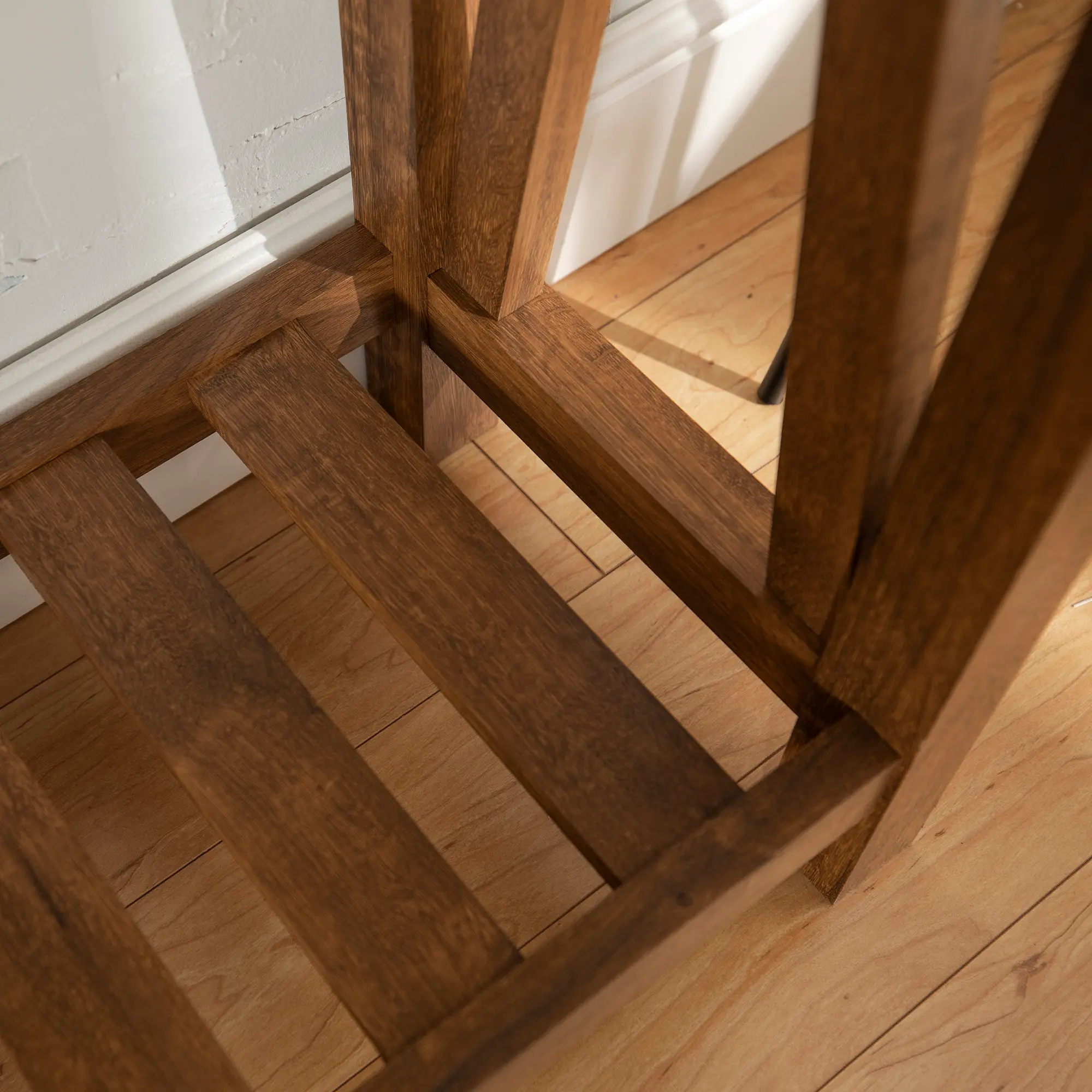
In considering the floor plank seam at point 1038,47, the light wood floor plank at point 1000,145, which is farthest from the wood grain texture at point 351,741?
the floor plank seam at point 1038,47

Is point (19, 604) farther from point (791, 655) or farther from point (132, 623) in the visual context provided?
point (791, 655)

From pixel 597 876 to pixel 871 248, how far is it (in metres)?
0.67

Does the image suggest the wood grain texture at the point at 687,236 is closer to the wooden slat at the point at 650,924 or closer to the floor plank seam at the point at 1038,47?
the floor plank seam at the point at 1038,47

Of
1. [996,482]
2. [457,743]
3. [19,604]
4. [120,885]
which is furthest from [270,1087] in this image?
[996,482]

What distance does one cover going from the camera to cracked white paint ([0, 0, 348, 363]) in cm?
86

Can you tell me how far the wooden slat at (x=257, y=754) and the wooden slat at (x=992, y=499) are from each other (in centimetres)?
31

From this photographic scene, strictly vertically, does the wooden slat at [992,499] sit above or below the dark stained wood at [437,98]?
below

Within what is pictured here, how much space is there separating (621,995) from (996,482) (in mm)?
401

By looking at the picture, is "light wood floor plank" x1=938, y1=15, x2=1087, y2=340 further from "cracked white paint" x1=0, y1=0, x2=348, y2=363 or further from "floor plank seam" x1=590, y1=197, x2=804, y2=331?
"cracked white paint" x1=0, y1=0, x2=348, y2=363

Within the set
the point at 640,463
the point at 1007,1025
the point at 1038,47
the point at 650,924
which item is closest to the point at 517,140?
the point at 640,463

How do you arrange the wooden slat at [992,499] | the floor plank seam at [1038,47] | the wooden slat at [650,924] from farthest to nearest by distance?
1. the floor plank seam at [1038,47]
2. the wooden slat at [650,924]
3. the wooden slat at [992,499]

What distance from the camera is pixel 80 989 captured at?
79cm

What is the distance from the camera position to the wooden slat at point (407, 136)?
0.88m

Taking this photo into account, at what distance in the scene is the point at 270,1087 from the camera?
1.03 meters
